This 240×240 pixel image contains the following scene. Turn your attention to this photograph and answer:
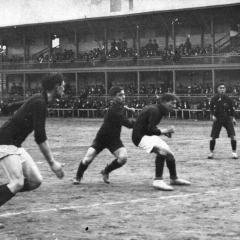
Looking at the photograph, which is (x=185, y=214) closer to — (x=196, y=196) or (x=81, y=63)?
(x=196, y=196)

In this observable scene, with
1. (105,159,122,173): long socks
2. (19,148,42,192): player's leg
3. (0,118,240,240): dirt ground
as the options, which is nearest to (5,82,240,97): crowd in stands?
(0,118,240,240): dirt ground

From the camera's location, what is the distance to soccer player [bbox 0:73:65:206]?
6.19 metres

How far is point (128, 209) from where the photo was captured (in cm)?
750

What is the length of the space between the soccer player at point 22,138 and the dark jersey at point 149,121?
120 inches

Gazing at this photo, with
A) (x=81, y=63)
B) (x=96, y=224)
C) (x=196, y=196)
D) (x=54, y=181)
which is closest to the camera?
(x=96, y=224)

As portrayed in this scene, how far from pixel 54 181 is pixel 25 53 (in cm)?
4297

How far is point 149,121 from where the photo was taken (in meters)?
9.24

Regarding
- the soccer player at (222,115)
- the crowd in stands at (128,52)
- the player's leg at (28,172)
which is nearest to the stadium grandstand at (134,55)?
the crowd in stands at (128,52)

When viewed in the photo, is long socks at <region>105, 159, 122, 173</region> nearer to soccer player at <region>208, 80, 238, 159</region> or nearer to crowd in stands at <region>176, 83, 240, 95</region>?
soccer player at <region>208, 80, 238, 159</region>

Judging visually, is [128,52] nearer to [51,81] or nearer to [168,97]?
[168,97]

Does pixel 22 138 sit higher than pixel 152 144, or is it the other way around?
pixel 22 138

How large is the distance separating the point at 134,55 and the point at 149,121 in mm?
32491

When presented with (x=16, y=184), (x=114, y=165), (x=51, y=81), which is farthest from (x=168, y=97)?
(x=16, y=184)

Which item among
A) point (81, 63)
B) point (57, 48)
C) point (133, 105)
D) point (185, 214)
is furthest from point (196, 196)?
point (57, 48)
